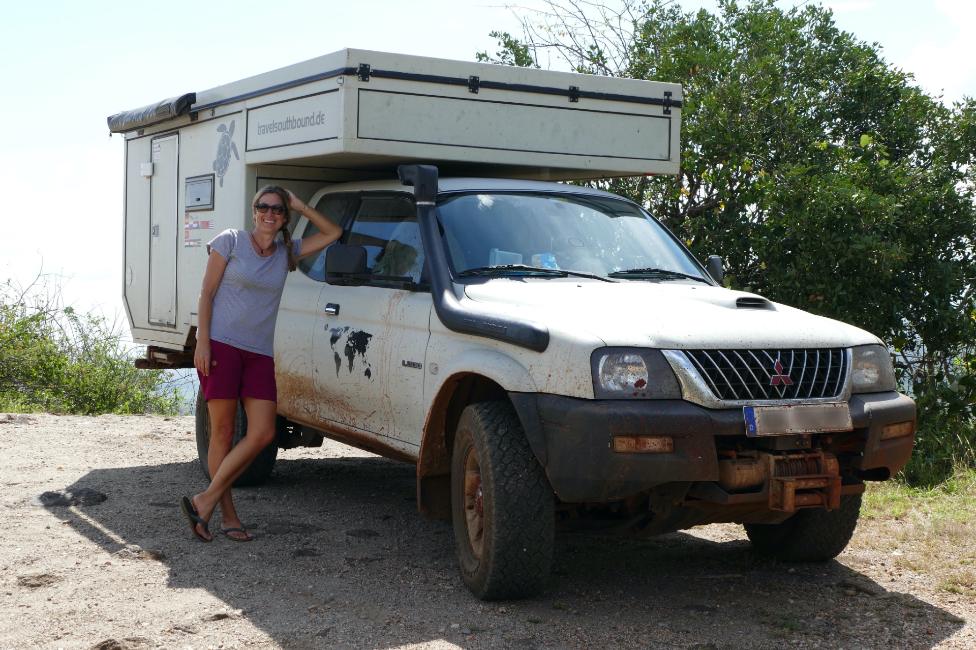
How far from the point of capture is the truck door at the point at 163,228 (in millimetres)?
8688

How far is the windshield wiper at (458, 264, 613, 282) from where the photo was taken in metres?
5.75

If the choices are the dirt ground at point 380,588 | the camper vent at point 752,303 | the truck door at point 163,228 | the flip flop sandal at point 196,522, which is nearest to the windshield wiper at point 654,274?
the camper vent at point 752,303

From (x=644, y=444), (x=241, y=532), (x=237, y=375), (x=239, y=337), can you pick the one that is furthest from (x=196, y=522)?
(x=644, y=444)

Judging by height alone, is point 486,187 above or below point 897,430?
above

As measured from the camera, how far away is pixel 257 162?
755 cm

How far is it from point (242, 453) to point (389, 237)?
55.9 inches

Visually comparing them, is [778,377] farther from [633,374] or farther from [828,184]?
[828,184]

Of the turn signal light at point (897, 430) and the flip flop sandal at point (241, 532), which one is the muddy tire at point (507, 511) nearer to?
the turn signal light at point (897, 430)

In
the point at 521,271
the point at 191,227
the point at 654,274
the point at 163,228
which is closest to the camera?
the point at 521,271

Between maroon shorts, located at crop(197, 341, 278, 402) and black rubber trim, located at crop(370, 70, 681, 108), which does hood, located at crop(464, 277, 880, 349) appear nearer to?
maroon shorts, located at crop(197, 341, 278, 402)

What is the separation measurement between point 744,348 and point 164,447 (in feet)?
21.4

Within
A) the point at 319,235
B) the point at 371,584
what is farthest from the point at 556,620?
the point at 319,235

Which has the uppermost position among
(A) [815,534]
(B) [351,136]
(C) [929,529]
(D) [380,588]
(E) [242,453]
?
(B) [351,136]

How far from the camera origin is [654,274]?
19.8 ft
